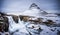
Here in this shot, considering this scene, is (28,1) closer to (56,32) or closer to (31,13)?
(31,13)

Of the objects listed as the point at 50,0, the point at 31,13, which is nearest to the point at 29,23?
the point at 31,13

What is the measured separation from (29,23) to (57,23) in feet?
1.80

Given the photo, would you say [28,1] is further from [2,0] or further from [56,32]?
[56,32]

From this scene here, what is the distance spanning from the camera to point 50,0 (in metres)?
2.37

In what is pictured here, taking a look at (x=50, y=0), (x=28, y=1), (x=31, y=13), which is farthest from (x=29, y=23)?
(x=50, y=0)

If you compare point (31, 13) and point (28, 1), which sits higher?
point (28, 1)

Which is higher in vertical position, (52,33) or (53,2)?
(53,2)

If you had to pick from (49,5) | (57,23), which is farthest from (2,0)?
(57,23)

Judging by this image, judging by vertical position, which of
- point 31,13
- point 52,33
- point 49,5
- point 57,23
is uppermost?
point 49,5

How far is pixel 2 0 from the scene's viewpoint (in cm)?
245

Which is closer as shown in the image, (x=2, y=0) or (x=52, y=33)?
(x=52, y=33)

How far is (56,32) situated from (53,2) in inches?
23.5

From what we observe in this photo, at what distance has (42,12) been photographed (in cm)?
235

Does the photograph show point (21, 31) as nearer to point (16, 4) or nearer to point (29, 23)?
point (29, 23)
